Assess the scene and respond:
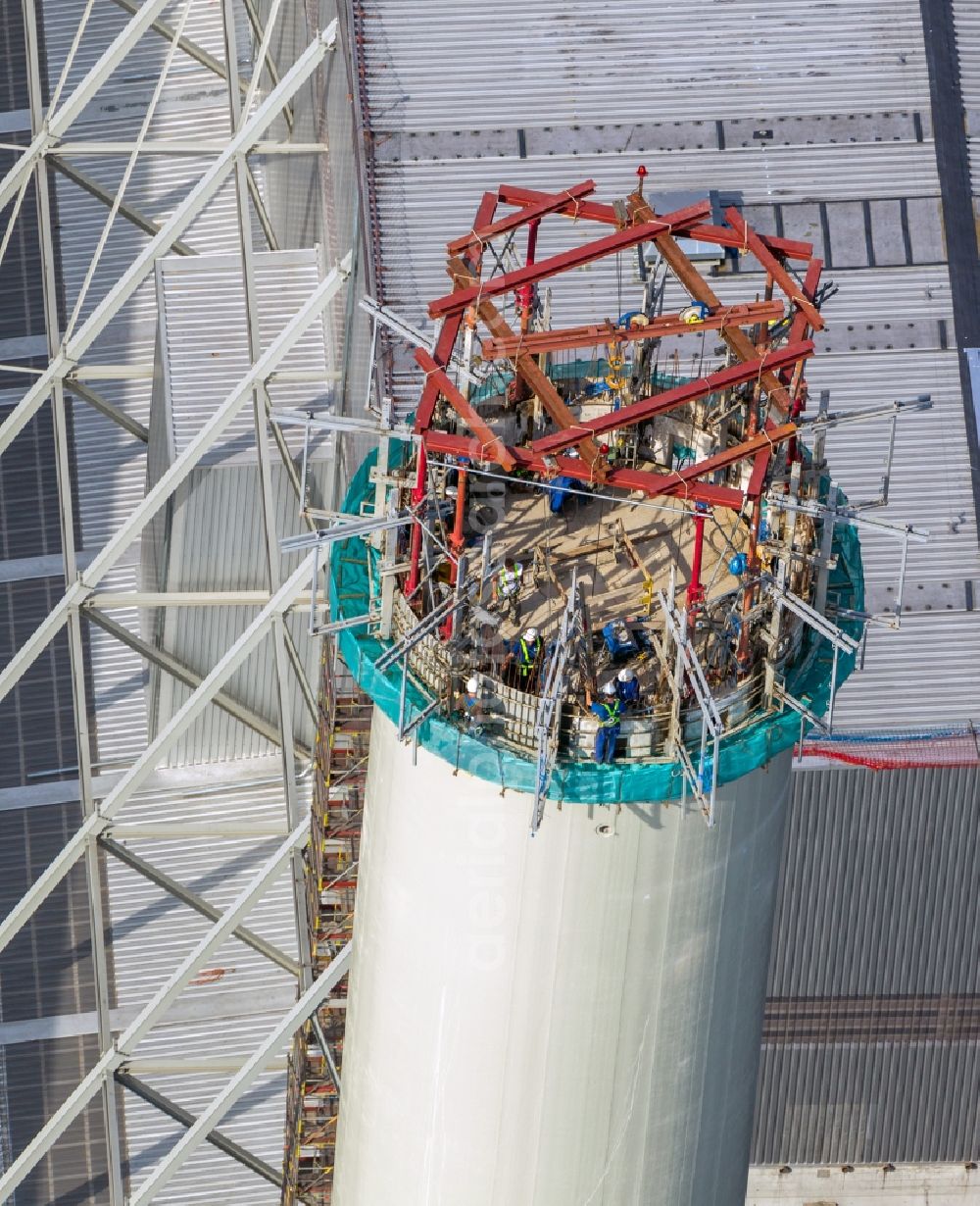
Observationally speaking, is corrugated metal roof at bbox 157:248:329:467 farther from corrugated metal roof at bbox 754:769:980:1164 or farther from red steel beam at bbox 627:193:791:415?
red steel beam at bbox 627:193:791:415

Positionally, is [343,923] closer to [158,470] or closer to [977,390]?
[158,470]

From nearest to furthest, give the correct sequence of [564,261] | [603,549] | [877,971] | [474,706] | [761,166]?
[474,706] < [603,549] < [564,261] < [877,971] < [761,166]

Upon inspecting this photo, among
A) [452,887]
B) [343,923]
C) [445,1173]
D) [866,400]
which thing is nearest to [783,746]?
[452,887]

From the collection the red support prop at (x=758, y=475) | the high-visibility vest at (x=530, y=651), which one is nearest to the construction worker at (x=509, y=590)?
the high-visibility vest at (x=530, y=651)

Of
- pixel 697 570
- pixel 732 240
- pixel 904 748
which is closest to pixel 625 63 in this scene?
pixel 904 748

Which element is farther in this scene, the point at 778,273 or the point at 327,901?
the point at 327,901

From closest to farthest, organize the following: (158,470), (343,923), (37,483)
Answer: (343,923), (158,470), (37,483)

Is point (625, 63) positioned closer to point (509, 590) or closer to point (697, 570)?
point (509, 590)
